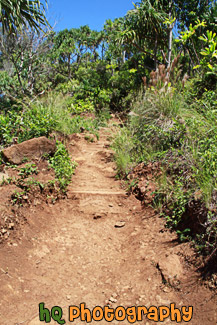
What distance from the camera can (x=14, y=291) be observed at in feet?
10.2

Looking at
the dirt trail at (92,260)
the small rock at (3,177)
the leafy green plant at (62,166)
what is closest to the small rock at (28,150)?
the leafy green plant at (62,166)

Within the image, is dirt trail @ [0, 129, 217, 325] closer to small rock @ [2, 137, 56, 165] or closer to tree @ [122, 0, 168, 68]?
small rock @ [2, 137, 56, 165]

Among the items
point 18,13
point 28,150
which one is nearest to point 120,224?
point 28,150

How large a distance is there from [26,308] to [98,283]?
2.83ft

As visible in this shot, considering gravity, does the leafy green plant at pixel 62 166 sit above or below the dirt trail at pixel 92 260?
above

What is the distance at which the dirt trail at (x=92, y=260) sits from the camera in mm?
2949

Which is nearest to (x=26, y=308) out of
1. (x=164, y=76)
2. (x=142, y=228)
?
(x=142, y=228)

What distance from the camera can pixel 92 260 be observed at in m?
3.87

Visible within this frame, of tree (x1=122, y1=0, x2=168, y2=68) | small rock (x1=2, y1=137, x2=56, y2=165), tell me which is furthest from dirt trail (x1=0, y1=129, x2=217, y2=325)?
tree (x1=122, y1=0, x2=168, y2=68)

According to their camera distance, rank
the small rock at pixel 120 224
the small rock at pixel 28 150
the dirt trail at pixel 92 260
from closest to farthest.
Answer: the dirt trail at pixel 92 260 → the small rock at pixel 120 224 → the small rock at pixel 28 150

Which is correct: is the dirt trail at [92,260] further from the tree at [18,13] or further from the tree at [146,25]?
the tree at [146,25]

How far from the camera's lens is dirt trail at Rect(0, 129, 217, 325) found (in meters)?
2.95

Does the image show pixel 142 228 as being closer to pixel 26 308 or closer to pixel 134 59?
pixel 26 308

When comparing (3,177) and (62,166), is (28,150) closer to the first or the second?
(62,166)
